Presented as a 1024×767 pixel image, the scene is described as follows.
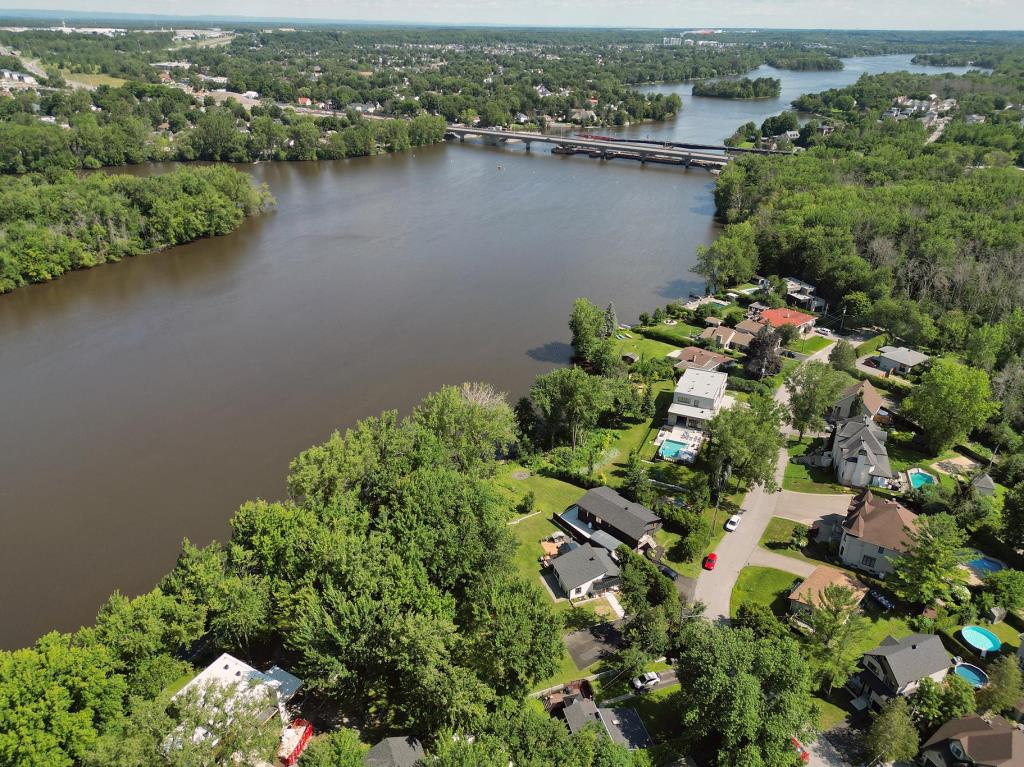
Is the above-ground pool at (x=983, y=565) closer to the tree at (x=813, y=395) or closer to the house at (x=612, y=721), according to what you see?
the tree at (x=813, y=395)

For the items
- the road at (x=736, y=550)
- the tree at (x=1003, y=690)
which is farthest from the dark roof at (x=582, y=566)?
the tree at (x=1003, y=690)

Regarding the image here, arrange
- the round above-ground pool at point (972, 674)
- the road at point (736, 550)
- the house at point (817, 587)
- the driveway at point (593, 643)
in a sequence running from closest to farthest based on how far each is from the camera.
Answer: the round above-ground pool at point (972, 674), the driveway at point (593, 643), the house at point (817, 587), the road at point (736, 550)

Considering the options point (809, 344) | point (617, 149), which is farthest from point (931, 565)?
point (617, 149)

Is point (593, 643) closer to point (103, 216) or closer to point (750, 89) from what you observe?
point (103, 216)

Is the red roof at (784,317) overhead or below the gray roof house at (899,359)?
overhead

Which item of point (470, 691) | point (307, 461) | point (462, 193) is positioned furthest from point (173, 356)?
point (462, 193)
